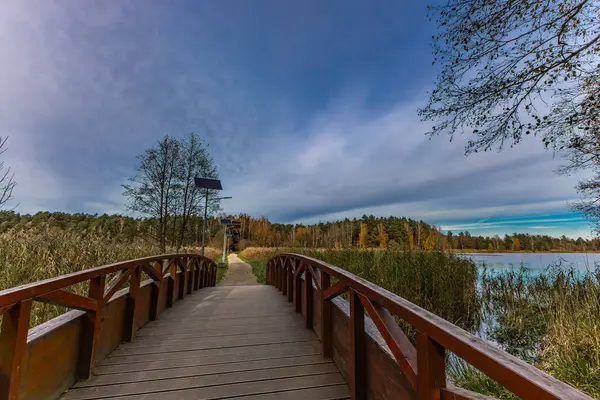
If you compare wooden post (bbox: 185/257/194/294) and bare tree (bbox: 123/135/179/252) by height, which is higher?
bare tree (bbox: 123/135/179/252)

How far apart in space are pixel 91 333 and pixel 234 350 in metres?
1.37

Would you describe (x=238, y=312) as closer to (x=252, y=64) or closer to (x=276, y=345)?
(x=276, y=345)

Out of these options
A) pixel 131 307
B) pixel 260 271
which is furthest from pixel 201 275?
pixel 260 271

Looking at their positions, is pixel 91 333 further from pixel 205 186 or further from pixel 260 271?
pixel 260 271

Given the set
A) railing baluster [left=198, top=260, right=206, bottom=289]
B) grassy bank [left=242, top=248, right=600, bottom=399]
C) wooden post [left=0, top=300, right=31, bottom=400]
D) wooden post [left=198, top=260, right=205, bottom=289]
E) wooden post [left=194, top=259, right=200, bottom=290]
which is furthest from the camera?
railing baluster [left=198, top=260, right=206, bottom=289]

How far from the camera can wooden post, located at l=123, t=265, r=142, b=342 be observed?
3.19m

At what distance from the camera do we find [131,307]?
129 inches

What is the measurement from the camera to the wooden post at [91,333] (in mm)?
2320

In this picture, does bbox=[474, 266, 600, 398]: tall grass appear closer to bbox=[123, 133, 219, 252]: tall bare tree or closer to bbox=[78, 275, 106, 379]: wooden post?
bbox=[78, 275, 106, 379]: wooden post

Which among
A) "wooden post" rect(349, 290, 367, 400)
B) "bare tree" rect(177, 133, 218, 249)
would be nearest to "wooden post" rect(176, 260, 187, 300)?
"wooden post" rect(349, 290, 367, 400)

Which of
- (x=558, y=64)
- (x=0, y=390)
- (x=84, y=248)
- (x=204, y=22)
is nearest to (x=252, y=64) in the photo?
(x=204, y=22)

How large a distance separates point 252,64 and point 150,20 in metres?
4.34

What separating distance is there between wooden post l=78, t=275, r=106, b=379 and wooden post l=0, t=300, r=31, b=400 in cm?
81

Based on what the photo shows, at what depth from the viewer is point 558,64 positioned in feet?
14.4
